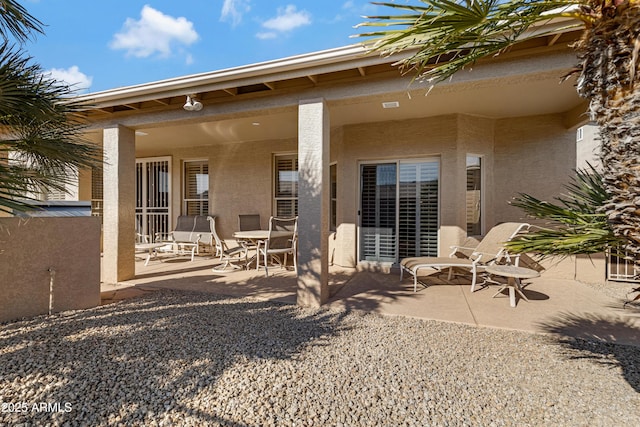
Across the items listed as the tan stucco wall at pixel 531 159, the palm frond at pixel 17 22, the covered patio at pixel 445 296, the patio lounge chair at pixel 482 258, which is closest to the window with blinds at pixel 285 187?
the covered patio at pixel 445 296

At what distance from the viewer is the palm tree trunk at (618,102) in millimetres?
1358

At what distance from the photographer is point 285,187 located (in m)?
8.33

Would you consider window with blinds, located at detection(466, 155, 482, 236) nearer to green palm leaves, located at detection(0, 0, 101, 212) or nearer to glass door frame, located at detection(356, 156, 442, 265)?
glass door frame, located at detection(356, 156, 442, 265)

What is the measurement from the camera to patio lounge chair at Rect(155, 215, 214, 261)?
8.13 metres

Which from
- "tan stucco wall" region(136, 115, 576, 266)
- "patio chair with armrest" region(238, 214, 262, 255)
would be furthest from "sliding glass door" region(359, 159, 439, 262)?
"patio chair with armrest" region(238, 214, 262, 255)

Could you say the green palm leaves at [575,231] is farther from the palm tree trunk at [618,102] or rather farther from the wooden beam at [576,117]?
the wooden beam at [576,117]

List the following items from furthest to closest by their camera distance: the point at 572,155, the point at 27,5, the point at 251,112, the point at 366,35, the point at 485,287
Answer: the point at 572,155, the point at 485,287, the point at 251,112, the point at 27,5, the point at 366,35

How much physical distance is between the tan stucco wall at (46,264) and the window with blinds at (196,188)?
16.7ft

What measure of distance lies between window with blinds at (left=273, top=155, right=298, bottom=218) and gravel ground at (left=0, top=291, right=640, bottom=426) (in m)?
4.92

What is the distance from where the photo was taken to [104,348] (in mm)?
2793

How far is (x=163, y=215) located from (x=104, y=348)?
7467 mm

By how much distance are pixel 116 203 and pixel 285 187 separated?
4.04 meters

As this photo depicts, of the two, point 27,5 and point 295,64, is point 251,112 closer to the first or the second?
point 295,64

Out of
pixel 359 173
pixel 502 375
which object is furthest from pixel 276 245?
pixel 502 375
